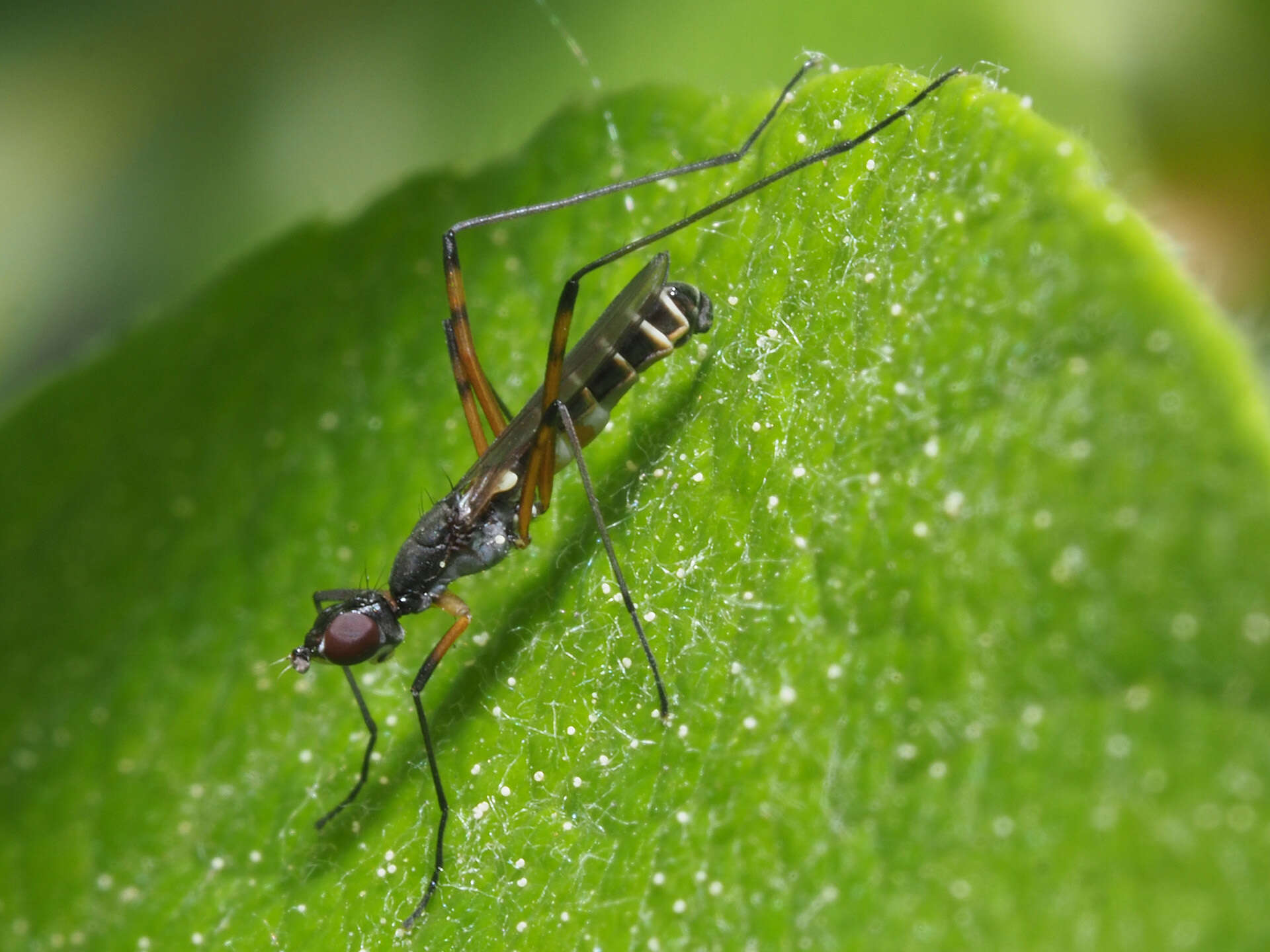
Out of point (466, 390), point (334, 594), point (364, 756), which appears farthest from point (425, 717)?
point (466, 390)

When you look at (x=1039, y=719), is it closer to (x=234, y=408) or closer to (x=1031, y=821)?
(x=1031, y=821)

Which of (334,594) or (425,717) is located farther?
(334,594)

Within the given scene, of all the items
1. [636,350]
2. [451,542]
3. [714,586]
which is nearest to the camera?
[714,586]

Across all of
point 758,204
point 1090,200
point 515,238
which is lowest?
point 1090,200

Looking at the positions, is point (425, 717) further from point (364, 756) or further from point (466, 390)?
point (466, 390)

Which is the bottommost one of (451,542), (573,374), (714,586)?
(714,586)

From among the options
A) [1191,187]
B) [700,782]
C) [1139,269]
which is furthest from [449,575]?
[1191,187]

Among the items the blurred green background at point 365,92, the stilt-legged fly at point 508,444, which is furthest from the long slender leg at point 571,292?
the blurred green background at point 365,92
